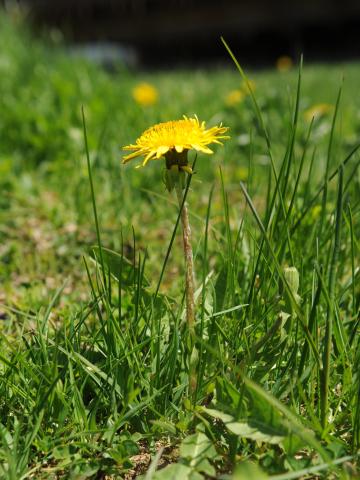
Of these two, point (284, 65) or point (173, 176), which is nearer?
point (173, 176)

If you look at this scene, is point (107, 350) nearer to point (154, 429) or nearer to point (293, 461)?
point (154, 429)

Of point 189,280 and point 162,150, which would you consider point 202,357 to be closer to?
point 189,280

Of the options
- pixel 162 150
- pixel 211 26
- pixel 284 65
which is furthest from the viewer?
pixel 211 26

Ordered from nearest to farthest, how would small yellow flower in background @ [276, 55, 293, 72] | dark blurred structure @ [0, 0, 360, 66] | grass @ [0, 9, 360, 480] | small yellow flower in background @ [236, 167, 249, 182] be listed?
grass @ [0, 9, 360, 480] → small yellow flower in background @ [236, 167, 249, 182] → small yellow flower in background @ [276, 55, 293, 72] → dark blurred structure @ [0, 0, 360, 66]

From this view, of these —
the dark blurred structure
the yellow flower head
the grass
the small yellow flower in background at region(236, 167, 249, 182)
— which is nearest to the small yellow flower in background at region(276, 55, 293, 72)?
the dark blurred structure

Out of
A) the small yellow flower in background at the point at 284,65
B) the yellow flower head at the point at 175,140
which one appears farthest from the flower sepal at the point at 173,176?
the small yellow flower in background at the point at 284,65

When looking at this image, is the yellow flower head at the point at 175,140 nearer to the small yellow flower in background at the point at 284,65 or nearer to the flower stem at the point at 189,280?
the flower stem at the point at 189,280

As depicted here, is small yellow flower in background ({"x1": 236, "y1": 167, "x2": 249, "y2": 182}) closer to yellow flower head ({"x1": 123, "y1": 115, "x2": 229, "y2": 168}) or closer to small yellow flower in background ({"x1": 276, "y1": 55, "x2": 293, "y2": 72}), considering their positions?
yellow flower head ({"x1": 123, "y1": 115, "x2": 229, "y2": 168})

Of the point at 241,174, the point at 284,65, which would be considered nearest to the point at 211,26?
the point at 284,65
